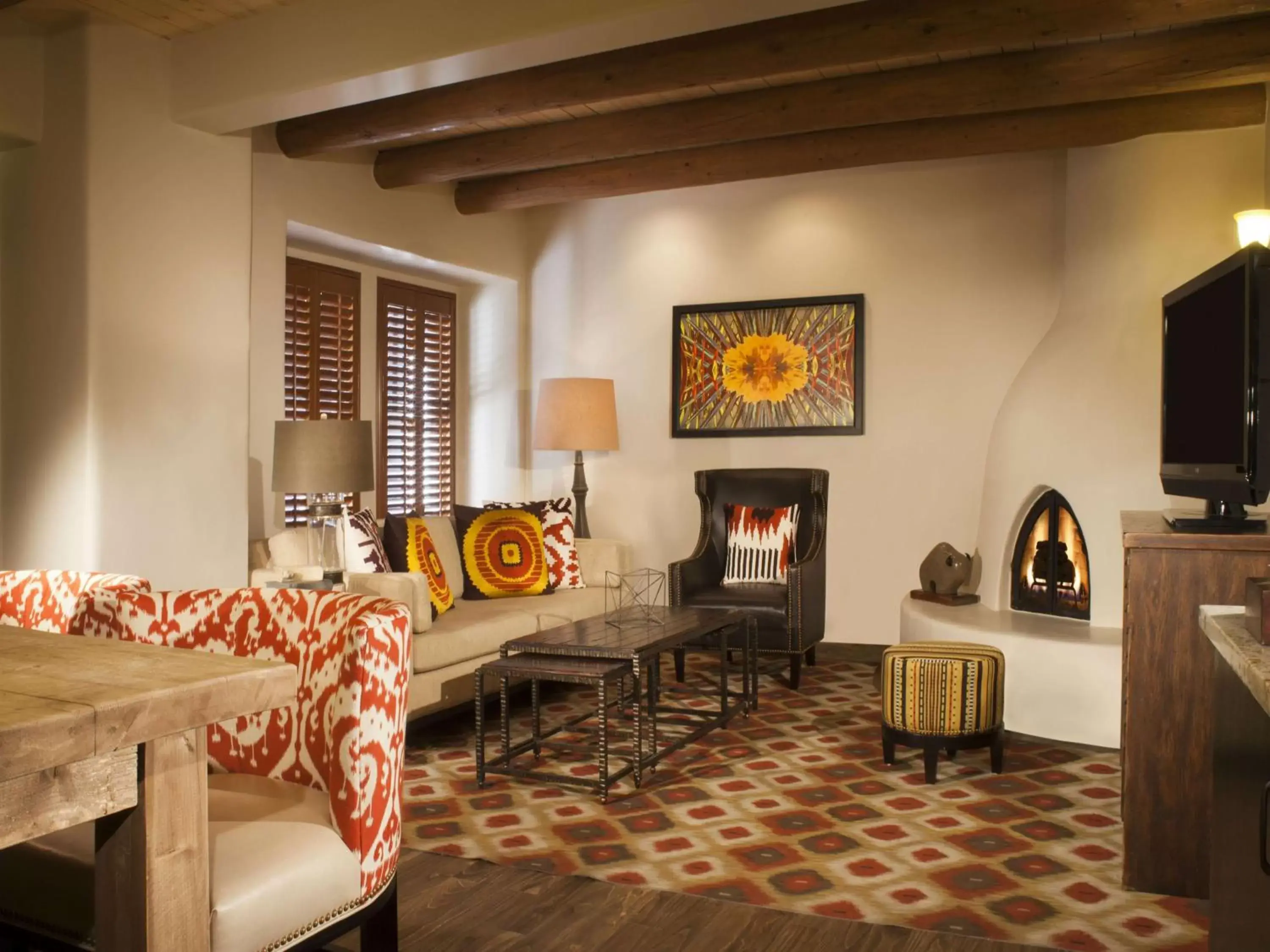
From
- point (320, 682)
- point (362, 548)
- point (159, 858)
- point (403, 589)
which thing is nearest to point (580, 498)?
point (362, 548)

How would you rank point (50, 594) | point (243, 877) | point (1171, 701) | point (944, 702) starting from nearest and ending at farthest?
point (243, 877) < point (50, 594) < point (1171, 701) < point (944, 702)

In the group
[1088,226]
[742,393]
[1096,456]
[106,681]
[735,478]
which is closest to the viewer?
[106,681]

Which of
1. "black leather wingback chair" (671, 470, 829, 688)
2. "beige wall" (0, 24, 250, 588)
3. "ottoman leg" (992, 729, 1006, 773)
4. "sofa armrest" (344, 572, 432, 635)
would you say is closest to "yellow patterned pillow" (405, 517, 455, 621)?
"sofa armrest" (344, 572, 432, 635)

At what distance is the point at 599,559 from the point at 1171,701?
3.37 m

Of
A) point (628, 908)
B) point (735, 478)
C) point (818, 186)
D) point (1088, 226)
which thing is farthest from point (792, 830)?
point (818, 186)

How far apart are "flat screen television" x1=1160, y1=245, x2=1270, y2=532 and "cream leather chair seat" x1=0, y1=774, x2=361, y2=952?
229 centimetres

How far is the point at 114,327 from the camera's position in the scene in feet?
13.3

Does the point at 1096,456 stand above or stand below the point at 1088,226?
Answer: below

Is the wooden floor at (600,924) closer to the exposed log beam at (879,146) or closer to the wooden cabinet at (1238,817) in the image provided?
the wooden cabinet at (1238,817)

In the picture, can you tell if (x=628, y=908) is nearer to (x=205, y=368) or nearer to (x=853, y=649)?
→ (x=205, y=368)

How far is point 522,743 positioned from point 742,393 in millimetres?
2985

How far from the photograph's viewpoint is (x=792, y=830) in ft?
11.1

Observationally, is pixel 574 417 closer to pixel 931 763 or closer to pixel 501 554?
pixel 501 554

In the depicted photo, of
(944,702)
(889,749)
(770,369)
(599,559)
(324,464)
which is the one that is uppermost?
(770,369)
